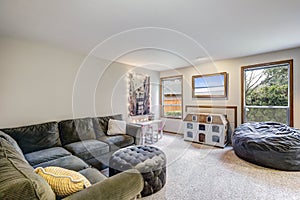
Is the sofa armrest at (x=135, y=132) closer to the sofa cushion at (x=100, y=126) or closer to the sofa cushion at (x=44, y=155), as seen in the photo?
the sofa cushion at (x=100, y=126)

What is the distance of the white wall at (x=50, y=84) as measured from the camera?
2492mm

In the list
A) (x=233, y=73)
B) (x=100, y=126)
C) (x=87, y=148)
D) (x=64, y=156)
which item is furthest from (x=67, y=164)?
(x=233, y=73)

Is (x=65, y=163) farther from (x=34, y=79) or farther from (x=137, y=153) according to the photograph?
(x=34, y=79)

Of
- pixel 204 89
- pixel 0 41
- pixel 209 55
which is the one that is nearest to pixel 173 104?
pixel 204 89

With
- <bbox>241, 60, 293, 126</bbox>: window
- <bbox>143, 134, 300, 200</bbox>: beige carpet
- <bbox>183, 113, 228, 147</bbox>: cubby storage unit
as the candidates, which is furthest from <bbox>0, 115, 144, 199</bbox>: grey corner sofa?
<bbox>241, 60, 293, 126</bbox>: window

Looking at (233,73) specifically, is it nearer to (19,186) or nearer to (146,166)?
(146,166)

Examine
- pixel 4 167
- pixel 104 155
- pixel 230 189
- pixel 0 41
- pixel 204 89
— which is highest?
pixel 0 41

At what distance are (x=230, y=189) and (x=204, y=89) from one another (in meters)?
3.02

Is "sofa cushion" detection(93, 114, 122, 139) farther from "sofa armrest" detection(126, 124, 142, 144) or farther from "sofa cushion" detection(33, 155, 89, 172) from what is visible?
"sofa cushion" detection(33, 155, 89, 172)

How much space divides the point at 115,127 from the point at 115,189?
229cm

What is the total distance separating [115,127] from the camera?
129 inches

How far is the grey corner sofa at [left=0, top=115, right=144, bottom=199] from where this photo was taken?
0.80 metres

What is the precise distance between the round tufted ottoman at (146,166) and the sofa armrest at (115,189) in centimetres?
72

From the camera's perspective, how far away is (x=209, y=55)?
12.1 ft
